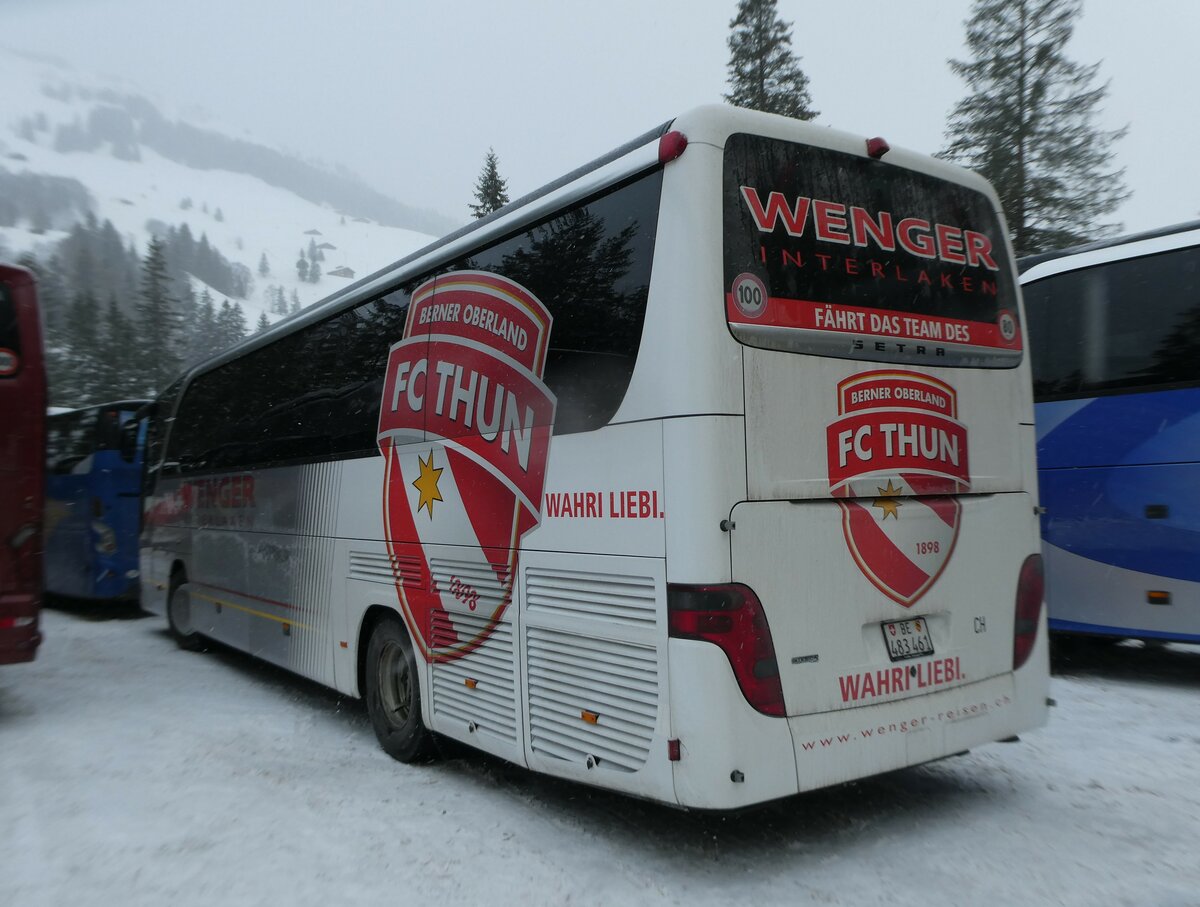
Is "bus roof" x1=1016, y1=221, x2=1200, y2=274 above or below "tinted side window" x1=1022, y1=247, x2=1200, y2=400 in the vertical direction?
above

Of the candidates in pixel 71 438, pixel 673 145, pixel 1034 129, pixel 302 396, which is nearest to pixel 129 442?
pixel 71 438

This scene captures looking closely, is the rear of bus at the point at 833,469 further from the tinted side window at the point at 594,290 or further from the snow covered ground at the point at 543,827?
the snow covered ground at the point at 543,827

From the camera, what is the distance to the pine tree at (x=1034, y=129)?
1039 inches

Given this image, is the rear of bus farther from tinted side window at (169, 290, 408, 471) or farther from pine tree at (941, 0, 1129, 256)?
pine tree at (941, 0, 1129, 256)

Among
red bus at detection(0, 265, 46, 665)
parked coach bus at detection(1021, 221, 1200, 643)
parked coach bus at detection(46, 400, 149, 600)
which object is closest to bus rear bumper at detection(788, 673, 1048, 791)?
parked coach bus at detection(1021, 221, 1200, 643)

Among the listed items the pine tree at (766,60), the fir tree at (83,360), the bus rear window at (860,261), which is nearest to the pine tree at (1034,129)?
the pine tree at (766,60)

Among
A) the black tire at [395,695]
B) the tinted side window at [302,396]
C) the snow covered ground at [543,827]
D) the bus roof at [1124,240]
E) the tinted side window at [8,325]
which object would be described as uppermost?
the bus roof at [1124,240]

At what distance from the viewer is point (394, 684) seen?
637 cm

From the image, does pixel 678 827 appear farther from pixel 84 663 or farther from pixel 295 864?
pixel 84 663

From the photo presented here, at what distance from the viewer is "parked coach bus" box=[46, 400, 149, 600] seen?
44.1 ft

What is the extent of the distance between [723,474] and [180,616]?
8.73 meters

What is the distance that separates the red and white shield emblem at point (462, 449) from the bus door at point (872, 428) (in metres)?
1.20

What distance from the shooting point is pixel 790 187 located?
437 cm

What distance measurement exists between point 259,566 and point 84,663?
127 inches
